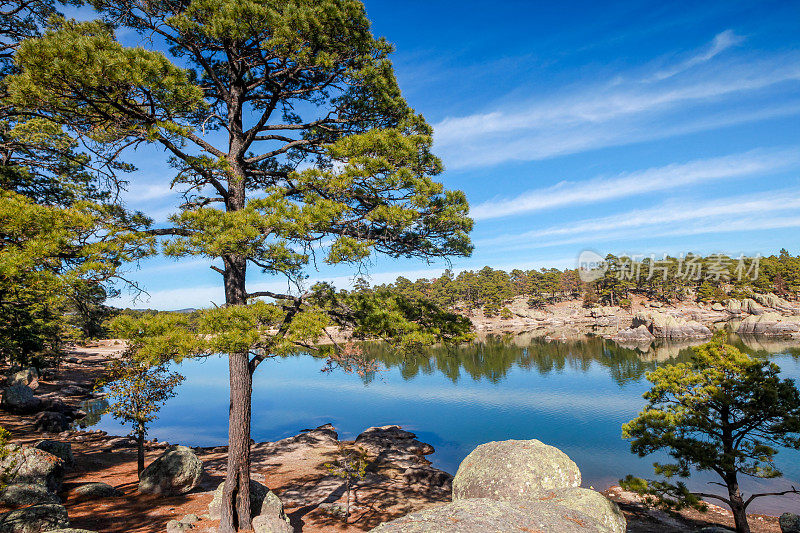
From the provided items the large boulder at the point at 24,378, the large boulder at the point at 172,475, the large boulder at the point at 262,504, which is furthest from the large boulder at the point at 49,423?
the large boulder at the point at 262,504

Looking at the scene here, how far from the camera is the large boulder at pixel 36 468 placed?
998 centimetres

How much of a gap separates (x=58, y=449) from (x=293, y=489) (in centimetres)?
802

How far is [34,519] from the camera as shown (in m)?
7.02

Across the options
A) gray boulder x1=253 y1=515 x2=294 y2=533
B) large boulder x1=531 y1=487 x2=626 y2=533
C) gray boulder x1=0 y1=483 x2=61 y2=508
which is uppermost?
large boulder x1=531 y1=487 x2=626 y2=533

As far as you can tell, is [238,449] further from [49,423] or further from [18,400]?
[18,400]

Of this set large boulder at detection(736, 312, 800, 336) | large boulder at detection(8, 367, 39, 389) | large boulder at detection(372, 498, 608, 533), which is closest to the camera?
large boulder at detection(372, 498, 608, 533)

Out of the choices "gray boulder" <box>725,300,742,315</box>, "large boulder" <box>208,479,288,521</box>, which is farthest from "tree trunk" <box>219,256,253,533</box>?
"gray boulder" <box>725,300,742,315</box>

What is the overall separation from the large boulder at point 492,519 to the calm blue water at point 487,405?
5345 millimetres

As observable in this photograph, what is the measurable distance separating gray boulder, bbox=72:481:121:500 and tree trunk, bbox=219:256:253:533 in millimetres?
5531

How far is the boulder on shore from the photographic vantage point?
11.4 meters

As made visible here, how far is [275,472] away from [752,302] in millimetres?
95279

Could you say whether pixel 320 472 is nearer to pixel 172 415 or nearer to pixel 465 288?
pixel 172 415

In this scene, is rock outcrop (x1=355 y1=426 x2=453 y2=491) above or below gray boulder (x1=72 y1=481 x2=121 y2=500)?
below

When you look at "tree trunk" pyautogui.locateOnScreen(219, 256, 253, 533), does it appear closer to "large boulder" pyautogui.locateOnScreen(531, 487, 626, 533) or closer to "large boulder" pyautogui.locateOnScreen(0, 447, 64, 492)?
"large boulder" pyautogui.locateOnScreen(0, 447, 64, 492)
